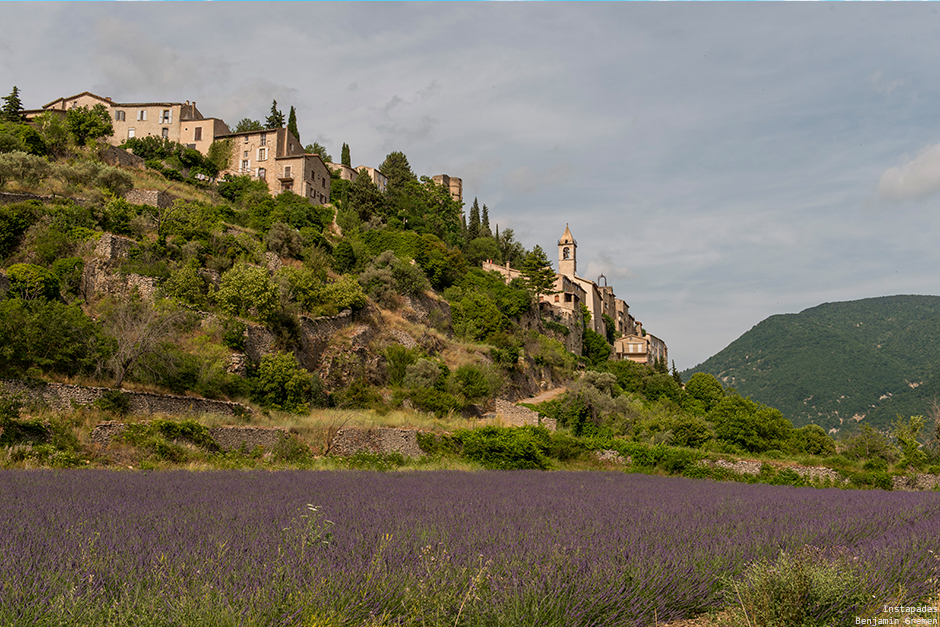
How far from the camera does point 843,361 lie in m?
106

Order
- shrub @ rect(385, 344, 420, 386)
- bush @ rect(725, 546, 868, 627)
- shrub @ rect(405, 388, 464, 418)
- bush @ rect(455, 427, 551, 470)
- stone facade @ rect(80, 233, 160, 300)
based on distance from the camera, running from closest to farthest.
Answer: bush @ rect(725, 546, 868, 627) < bush @ rect(455, 427, 551, 470) < stone facade @ rect(80, 233, 160, 300) < shrub @ rect(405, 388, 464, 418) < shrub @ rect(385, 344, 420, 386)

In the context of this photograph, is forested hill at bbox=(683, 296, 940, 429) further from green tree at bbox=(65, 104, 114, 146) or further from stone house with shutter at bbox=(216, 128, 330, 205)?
green tree at bbox=(65, 104, 114, 146)

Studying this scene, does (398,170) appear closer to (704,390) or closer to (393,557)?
(704,390)

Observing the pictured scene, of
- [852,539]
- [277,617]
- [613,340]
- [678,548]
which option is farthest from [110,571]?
[613,340]

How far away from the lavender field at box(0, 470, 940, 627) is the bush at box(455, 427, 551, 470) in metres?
12.2

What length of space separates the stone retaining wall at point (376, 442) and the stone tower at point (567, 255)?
6011cm

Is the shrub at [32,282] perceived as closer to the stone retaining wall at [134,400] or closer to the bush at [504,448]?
the stone retaining wall at [134,400]

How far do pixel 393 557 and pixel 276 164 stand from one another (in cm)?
5483

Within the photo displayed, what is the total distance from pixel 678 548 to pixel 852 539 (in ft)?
11.3

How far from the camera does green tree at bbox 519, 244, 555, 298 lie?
5662 centimetres

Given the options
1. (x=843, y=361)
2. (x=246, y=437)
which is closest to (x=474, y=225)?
(x=246, y=437)

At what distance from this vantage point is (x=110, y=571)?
3953mm

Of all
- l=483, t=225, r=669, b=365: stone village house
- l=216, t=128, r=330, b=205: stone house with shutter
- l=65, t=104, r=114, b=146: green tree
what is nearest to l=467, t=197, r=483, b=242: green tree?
l=483, t=225, r=669, b=365: stone village house

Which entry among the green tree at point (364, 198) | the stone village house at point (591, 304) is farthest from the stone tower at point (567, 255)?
the green tree at point (364, 198)
